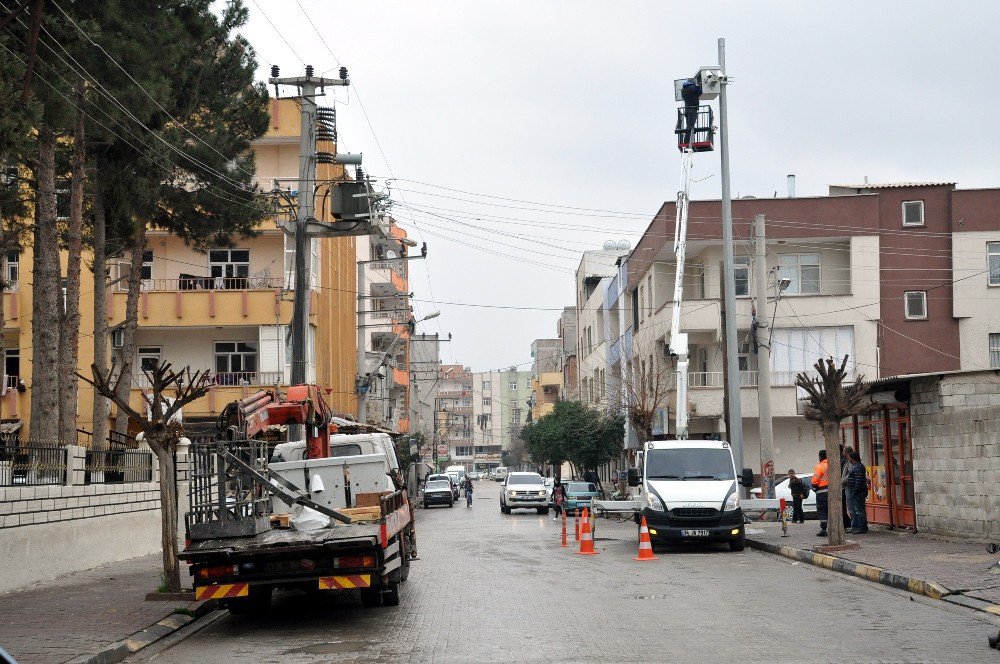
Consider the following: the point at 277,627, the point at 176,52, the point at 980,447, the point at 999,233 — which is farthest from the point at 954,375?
the point at 999,233

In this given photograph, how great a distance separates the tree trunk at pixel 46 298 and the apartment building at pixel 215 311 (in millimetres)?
20621

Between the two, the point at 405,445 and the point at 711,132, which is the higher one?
the point at 711,132

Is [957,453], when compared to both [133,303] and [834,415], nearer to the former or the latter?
[834,415]

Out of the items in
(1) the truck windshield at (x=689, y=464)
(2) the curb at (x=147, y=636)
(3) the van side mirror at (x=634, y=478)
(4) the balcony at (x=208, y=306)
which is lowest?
(2) the curb at (x=147, y=636)

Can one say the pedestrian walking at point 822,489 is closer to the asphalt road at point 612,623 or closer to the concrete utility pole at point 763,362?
the concrete utility pole at point 763,362

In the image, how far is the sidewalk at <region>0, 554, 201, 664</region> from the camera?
429 inches

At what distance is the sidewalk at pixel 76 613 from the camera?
35.7ft

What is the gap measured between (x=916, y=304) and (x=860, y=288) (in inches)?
102

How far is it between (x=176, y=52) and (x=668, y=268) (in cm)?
3341

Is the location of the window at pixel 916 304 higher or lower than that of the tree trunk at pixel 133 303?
higher

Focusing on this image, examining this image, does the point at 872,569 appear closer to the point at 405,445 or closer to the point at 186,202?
the point at 186,202

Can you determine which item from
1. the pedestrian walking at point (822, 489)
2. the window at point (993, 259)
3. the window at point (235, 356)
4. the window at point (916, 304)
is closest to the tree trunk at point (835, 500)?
the pedestrian walking at point (822, 489)

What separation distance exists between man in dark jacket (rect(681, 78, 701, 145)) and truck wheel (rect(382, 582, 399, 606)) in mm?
19870

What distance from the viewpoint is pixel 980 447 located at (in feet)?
66.3
